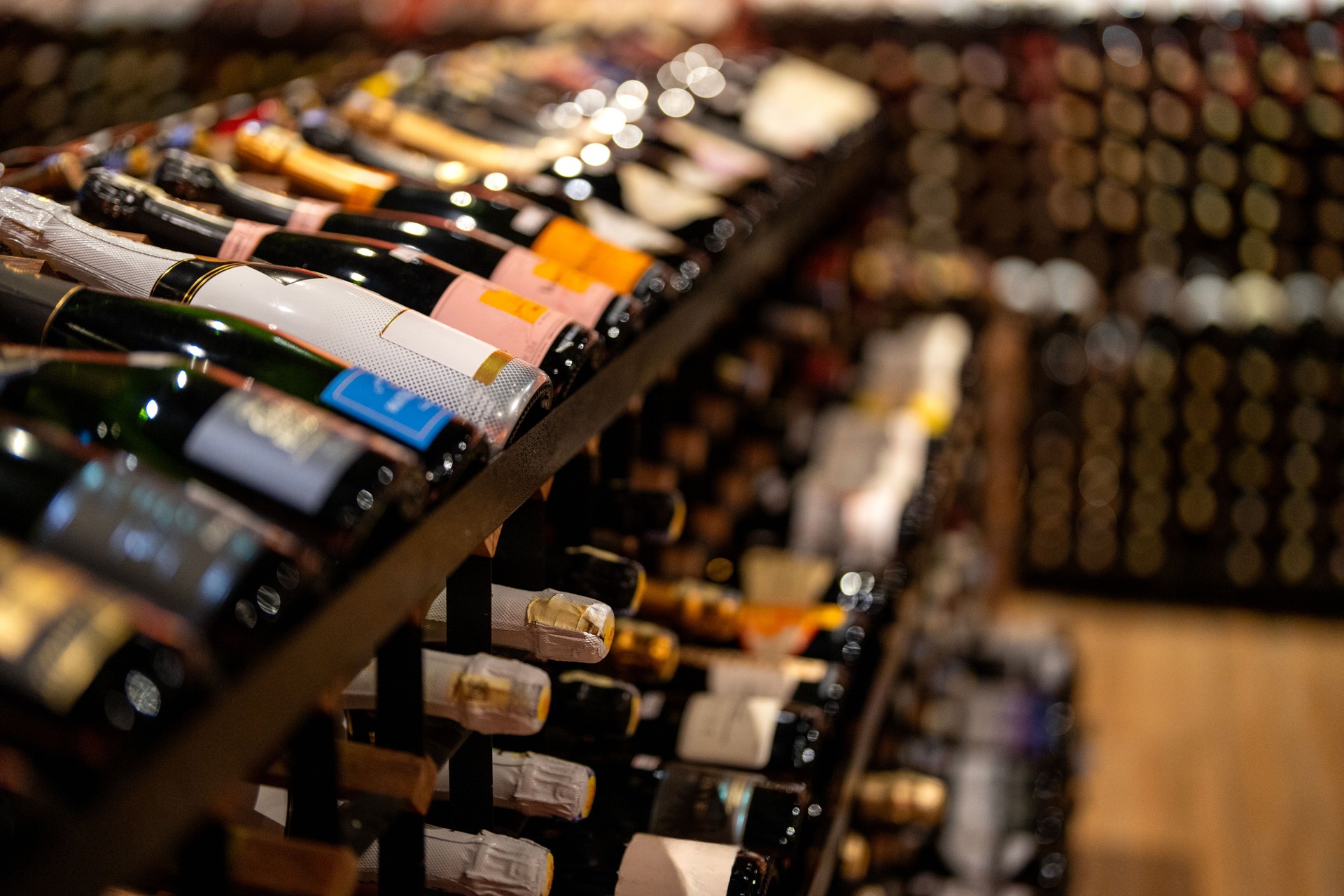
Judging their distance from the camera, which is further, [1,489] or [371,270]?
[371,270]

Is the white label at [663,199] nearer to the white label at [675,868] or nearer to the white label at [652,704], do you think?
the white label at [652,704]

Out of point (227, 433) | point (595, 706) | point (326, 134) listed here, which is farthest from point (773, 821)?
point (326, 134)

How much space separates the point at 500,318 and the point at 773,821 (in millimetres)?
419

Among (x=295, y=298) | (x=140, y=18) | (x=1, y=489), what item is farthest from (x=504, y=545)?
(x=140, y=18)

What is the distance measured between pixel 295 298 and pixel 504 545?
214 millimetres

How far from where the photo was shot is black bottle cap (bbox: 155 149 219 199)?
3.01 ft

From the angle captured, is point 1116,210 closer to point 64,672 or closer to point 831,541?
point 831,541

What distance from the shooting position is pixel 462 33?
11.0 feet

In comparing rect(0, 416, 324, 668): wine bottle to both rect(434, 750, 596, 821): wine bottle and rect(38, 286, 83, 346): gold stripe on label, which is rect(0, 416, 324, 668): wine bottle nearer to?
rect(38, 286, 83, 346): gold stripe on label

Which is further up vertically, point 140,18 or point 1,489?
point 1,489

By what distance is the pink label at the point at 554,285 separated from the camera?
2.81 feet

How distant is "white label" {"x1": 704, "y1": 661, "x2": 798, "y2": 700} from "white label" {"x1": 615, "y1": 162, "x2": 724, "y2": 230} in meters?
0.47

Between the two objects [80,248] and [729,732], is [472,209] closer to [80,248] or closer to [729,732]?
[80,248]

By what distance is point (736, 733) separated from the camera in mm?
957
